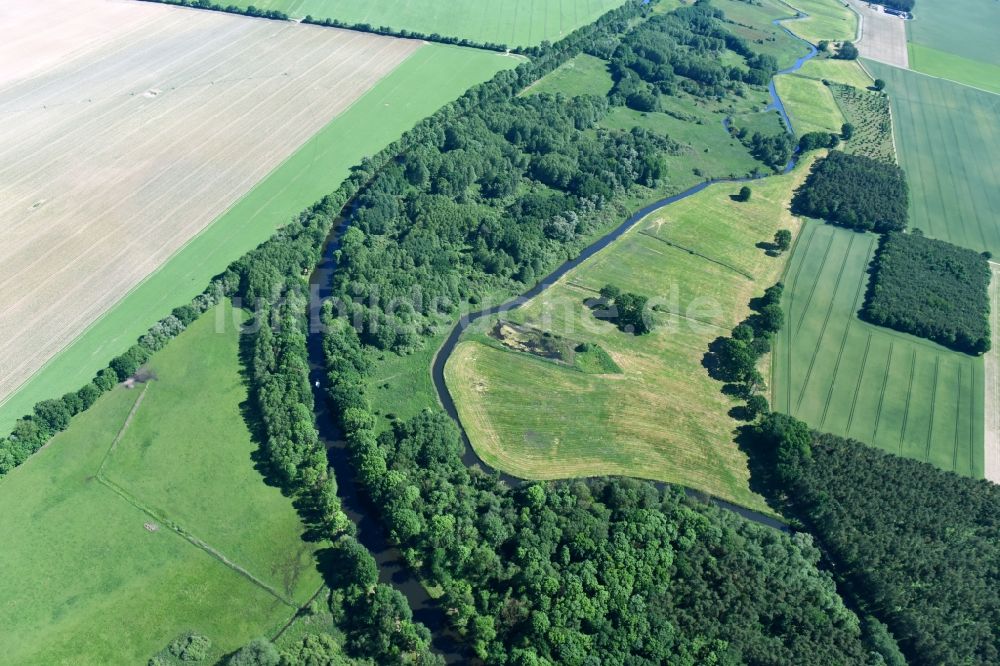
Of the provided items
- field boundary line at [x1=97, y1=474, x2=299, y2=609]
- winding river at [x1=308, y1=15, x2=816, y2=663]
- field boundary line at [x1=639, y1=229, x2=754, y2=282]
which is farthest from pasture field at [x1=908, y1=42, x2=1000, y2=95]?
field boundary line at [x1=97, y1=474, x2=299, y2=609]

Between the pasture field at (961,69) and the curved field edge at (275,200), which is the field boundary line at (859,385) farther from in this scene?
the pasture field at (961,69)

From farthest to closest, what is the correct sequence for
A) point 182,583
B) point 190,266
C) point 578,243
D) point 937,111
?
point 937,111 < point 578,243 < point 190,266 < point 182,583

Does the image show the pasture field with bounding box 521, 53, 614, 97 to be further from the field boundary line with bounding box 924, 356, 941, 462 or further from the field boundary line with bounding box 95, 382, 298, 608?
the field boundary line with bounding box 95, 382, 298, 608

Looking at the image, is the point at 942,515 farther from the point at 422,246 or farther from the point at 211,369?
the point at 211,369

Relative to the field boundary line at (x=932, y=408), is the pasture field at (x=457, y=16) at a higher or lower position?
higher

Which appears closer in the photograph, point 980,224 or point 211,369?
point 211,369

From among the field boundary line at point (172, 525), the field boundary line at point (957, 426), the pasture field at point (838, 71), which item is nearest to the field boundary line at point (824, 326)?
the field boundary line at point (957, 426)

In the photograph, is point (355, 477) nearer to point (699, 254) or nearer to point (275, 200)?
point (275, 200)

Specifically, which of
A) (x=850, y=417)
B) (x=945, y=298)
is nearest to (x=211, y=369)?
(x=850, y=417)
